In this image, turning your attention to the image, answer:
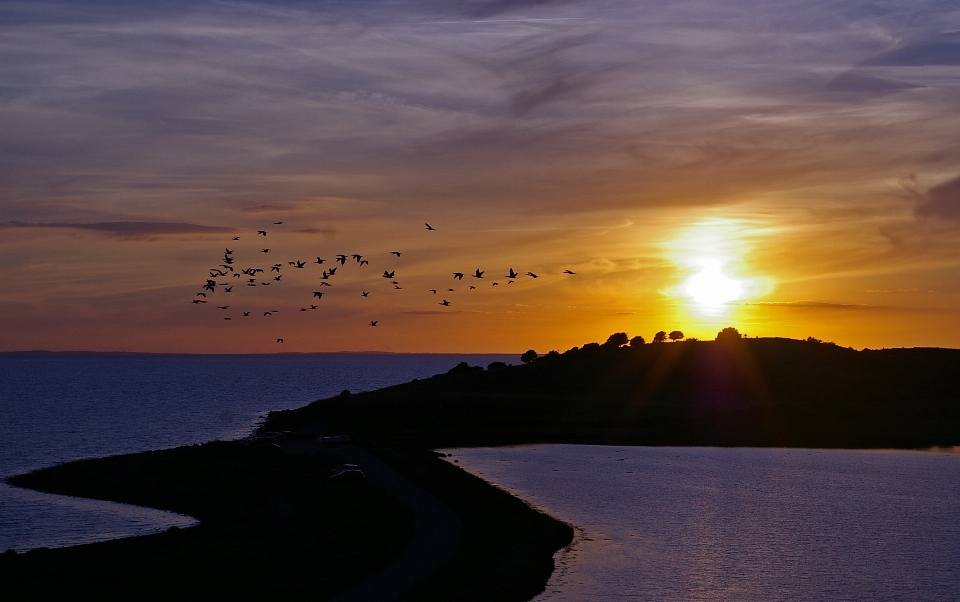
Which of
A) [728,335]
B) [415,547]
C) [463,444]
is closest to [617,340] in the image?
A: [728,335]

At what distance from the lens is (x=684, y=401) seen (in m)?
142

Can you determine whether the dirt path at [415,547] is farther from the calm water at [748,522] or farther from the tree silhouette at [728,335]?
the tree silhouette at [728,335]

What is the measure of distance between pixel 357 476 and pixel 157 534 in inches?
640

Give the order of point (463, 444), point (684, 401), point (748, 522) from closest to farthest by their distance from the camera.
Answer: point (748, 522), point (463, 444), point (684, 401)

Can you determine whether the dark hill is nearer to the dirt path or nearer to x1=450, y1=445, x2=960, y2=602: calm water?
x1=450, y1=445, x2=960, y2=602: calm water

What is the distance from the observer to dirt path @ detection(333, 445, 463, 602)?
34.0 metres

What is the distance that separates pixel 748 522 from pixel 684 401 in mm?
88090

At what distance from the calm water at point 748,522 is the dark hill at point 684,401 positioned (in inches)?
709

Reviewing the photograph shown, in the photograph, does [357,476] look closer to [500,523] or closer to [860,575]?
[500,523]

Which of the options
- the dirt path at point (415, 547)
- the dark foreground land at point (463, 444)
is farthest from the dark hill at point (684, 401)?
the dirt path at point (415, 547)

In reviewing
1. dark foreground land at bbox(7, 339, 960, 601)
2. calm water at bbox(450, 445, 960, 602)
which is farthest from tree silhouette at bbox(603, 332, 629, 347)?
calm water at bbox(450, 445, 960, 602)

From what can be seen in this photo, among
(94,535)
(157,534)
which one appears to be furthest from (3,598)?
(94,535)

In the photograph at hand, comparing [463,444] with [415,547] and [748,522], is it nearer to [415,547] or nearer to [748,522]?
[748,522]

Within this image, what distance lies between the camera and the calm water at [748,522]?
40312 millimetres
